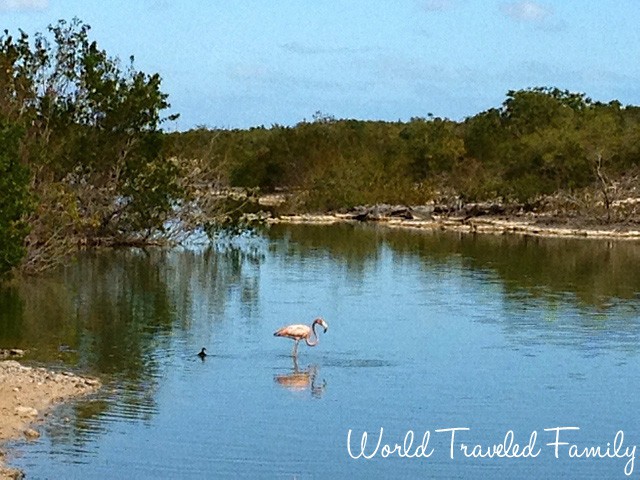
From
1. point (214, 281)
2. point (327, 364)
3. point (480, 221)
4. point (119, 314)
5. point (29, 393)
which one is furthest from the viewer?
point (480, 221)

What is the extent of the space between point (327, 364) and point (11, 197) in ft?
30.7

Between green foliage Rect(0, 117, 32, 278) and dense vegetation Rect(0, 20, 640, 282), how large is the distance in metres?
0.03

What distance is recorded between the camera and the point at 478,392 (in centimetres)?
1748

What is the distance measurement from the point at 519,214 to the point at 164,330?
3745 cm

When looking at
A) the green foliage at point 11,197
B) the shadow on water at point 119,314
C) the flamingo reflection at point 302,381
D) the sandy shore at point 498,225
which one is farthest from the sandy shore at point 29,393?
the sandy shore at point 498,225

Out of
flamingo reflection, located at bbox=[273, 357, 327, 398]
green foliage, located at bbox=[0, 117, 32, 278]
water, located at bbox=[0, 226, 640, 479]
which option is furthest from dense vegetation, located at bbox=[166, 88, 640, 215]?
flamingo reflection, located at bbox=[273, 357, 327, 398]

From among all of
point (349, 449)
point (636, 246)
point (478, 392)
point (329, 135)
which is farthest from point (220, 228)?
point (329, 135)

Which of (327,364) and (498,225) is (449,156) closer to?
(498,225)

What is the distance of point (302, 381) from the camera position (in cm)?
1806

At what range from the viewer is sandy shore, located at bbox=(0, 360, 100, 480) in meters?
14.1

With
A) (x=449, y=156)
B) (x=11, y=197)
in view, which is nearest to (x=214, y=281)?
(x=11, y=197)

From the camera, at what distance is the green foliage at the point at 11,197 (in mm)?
25828

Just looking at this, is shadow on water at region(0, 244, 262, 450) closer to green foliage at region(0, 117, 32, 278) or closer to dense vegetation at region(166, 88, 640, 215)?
green foliage at region(0, 117, 32, 278)

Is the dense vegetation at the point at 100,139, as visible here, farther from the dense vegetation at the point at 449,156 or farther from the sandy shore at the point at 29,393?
the sandy shore at the point at 29,393
